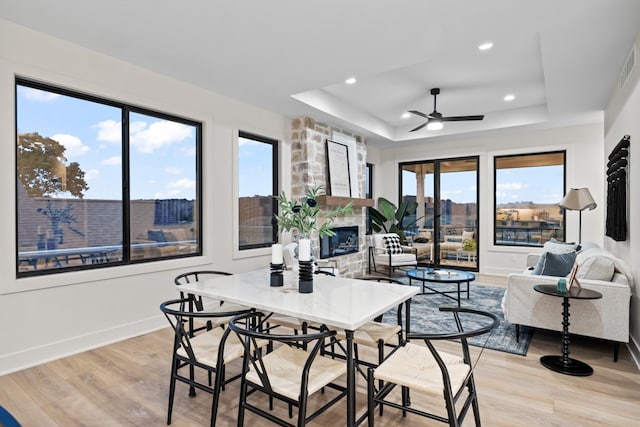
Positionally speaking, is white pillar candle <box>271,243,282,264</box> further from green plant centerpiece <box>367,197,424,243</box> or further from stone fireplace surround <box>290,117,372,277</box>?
green plant centerpiece <box>367,197,424,243</box>

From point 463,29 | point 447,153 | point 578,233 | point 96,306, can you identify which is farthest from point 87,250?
point 578,233

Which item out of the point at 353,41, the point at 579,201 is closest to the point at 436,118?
the point at 579,201

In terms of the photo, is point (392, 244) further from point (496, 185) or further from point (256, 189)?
point (256, 189)

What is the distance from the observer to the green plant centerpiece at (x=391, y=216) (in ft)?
24.3

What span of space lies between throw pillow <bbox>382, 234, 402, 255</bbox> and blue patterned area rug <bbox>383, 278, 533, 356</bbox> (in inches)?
44.1

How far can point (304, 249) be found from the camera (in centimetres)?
223

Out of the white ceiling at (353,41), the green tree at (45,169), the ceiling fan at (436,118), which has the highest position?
the white ceiling at (353,41)

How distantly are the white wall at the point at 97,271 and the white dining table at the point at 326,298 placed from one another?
1.45 meters

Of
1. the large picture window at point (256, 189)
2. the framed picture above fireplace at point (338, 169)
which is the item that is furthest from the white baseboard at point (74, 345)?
the framed picture above fireplace at point (338, 169)

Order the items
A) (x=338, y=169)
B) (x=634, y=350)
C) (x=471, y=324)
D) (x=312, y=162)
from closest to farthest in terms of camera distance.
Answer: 1. (x=634, y=350)
2. (x=471, y=324)
3. (x=312, y=162)
4. (x=338, y=169)

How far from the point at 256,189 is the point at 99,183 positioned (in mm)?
2048

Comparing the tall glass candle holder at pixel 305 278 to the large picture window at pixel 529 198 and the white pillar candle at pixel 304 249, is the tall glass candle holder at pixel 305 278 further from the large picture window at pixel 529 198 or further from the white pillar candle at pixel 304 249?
the large picture window at pixel 529 198

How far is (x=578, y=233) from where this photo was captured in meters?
5.98

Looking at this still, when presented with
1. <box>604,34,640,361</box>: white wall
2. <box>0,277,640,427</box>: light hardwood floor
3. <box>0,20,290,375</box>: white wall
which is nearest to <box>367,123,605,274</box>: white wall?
<box>604,34,640,361</box>: white wall
